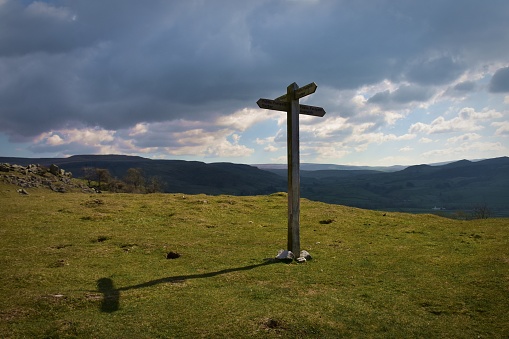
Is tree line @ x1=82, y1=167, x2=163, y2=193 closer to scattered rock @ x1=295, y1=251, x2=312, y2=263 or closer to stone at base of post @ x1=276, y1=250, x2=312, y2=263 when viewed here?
stone at base of post @ x1=276, y1=250, x2=312, y2=263

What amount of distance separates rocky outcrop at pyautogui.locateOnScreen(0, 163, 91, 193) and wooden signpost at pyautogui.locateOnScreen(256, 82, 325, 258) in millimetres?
54288

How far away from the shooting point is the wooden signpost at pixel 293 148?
1700 cm

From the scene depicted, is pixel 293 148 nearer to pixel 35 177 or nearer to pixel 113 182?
pixel 35 177

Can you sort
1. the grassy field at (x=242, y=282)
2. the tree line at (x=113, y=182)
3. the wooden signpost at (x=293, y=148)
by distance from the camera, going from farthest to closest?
the tree line at (x=113, y=182) < the wooden signpost at (x=293, y=148) < the grassy field at (x=242, y=282)

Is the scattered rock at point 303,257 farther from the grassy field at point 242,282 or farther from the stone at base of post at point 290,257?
the grassy field at point 242,282

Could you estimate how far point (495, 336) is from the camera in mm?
8875

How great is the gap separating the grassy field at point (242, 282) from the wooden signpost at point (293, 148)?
165 centimetres

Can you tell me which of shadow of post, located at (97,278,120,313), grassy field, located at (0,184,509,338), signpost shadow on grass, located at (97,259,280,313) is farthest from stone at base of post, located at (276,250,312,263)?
shadow of post, located at (97,278,120,313)

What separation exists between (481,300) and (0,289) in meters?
16.6

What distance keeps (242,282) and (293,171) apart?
21.1 ft

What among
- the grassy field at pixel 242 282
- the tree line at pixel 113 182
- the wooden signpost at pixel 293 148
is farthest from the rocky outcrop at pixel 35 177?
the wooden signpost at pixel 293 148

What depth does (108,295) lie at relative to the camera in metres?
11.4

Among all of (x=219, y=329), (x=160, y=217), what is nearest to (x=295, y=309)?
(x=219, y=329)

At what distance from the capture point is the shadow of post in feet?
34.1
